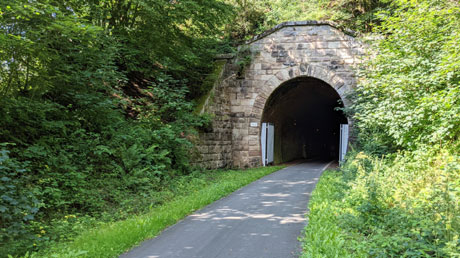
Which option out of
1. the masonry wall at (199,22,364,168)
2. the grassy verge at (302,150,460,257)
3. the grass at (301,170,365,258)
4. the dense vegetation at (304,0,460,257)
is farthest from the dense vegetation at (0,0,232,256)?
the dense vegetation at (304,0,460,257)

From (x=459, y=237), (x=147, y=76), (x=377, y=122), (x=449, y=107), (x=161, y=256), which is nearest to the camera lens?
(x=459, y=237)

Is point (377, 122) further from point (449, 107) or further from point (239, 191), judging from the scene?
point (239, 191)

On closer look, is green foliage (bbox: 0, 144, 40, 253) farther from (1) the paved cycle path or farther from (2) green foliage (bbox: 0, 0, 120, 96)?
(2) green foliage (bbox: 0, 0, 120, 96)

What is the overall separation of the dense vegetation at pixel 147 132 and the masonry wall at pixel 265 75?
3069 millimetres

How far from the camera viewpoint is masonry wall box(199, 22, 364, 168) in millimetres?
13570

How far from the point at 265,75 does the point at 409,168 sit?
8.05m

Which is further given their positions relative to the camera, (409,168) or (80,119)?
(80,119)

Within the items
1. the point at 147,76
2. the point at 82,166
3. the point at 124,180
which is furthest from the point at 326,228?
the point at 147,76

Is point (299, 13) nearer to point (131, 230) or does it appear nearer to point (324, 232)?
point (324, 232)

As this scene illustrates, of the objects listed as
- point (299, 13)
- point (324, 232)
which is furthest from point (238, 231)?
point (299, 13)

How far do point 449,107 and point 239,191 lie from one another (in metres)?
5.34

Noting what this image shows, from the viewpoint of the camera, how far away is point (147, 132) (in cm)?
934

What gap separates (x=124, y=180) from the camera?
7637 millimetres

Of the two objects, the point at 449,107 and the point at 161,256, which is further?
the point at 449,107
